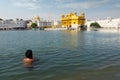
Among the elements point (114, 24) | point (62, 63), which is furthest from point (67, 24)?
point (62, 63)

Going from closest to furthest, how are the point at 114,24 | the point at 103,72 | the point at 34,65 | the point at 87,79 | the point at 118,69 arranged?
the point at 87,79 → the point at 103,72 → the point at 118,69 → the point at 34,65 → the point at 114,24

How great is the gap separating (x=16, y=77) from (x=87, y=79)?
397cm

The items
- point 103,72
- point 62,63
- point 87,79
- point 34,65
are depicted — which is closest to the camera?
point 87,79

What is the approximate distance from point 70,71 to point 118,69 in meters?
3.16

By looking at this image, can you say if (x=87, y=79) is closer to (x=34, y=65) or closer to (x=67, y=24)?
(x=34, y=65)

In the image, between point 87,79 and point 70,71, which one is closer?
point 87,79

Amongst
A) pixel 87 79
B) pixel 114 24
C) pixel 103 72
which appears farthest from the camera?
pixel 114 24

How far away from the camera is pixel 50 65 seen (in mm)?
14445

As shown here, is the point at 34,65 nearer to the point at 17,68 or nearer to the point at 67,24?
the point at 17,68

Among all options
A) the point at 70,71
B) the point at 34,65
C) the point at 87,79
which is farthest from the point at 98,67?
the point at 34,65

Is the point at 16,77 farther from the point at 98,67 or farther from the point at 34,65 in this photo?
the point at 98,67

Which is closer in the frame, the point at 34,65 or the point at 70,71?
the point at 70,71

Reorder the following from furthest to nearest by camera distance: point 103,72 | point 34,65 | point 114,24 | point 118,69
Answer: point 114,24 → point 34,65 → point 118,69 → point 103,72

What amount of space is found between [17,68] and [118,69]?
21.9ft
